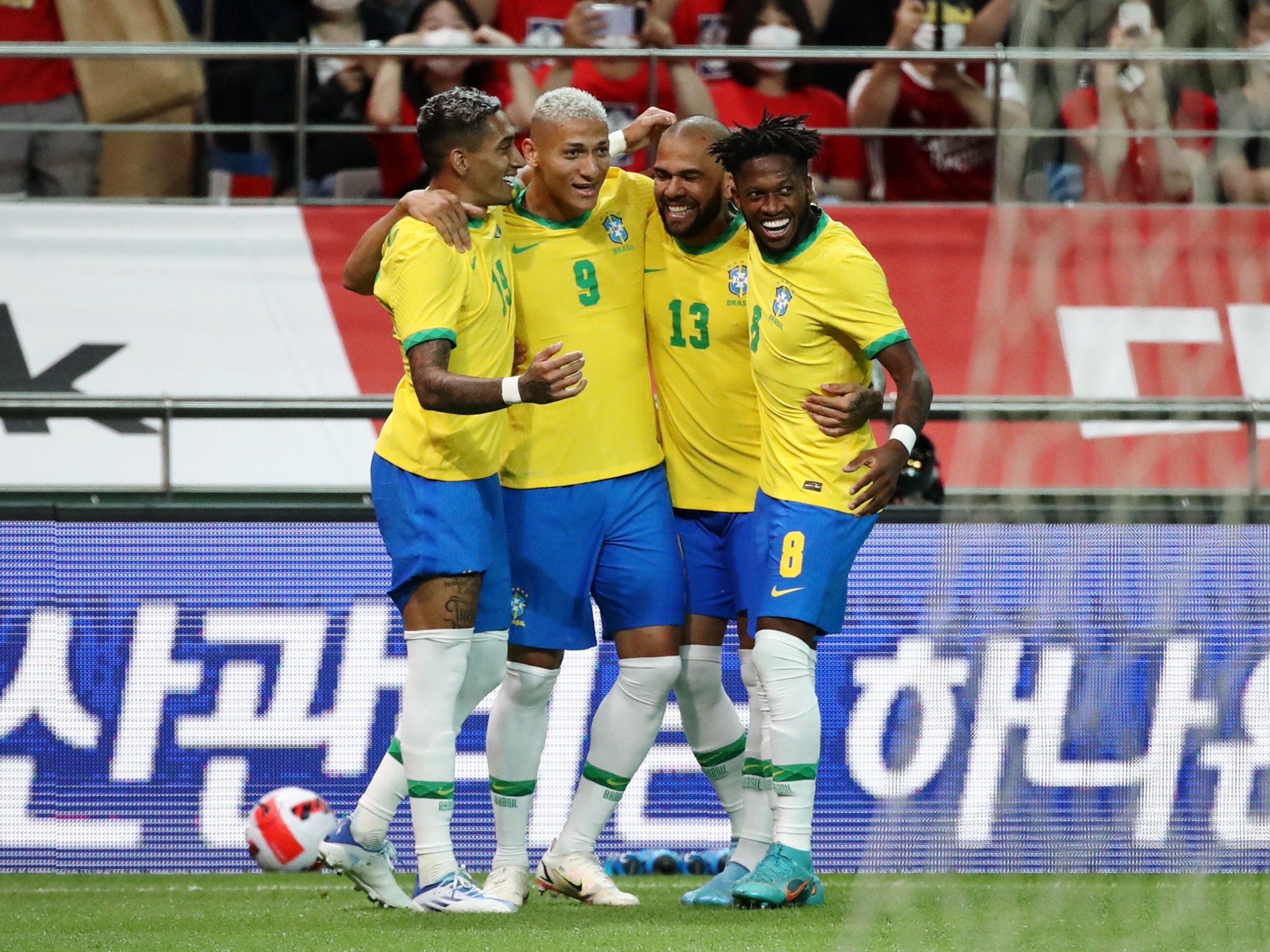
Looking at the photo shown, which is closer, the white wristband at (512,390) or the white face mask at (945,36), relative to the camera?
the white wristband at (512,390)

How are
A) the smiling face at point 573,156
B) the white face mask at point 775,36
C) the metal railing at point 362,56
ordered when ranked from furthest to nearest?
the white face mask at point 775,36, the metal railing at point 362,56, the smiling face at point 573,156

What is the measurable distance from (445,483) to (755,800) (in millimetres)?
1387

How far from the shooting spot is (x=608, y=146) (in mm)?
5188

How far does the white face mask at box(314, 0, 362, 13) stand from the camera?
841 cm

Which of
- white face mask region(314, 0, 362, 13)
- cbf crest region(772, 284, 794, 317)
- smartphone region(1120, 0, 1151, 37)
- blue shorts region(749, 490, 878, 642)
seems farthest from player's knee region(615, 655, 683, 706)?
white face mask region(314, 0, 362, 13)

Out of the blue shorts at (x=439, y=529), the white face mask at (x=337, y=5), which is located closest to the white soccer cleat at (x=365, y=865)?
the blue shorts at (x=439, y=529)

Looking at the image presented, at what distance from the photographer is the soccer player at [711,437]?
524cm

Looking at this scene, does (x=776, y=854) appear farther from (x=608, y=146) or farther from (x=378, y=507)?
(x=608, y=146)

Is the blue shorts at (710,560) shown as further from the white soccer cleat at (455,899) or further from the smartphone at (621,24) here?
the smartphone at (621,24)

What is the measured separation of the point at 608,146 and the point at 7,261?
12.5ft

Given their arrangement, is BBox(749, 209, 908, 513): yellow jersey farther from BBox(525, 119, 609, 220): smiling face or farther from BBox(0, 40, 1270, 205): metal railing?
BBox(0, 40, 1270, 205): metal railing

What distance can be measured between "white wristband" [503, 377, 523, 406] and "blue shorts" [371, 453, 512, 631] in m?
0.45

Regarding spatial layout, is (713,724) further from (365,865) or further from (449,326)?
(449,326)

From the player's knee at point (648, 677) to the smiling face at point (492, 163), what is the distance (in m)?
1.42
